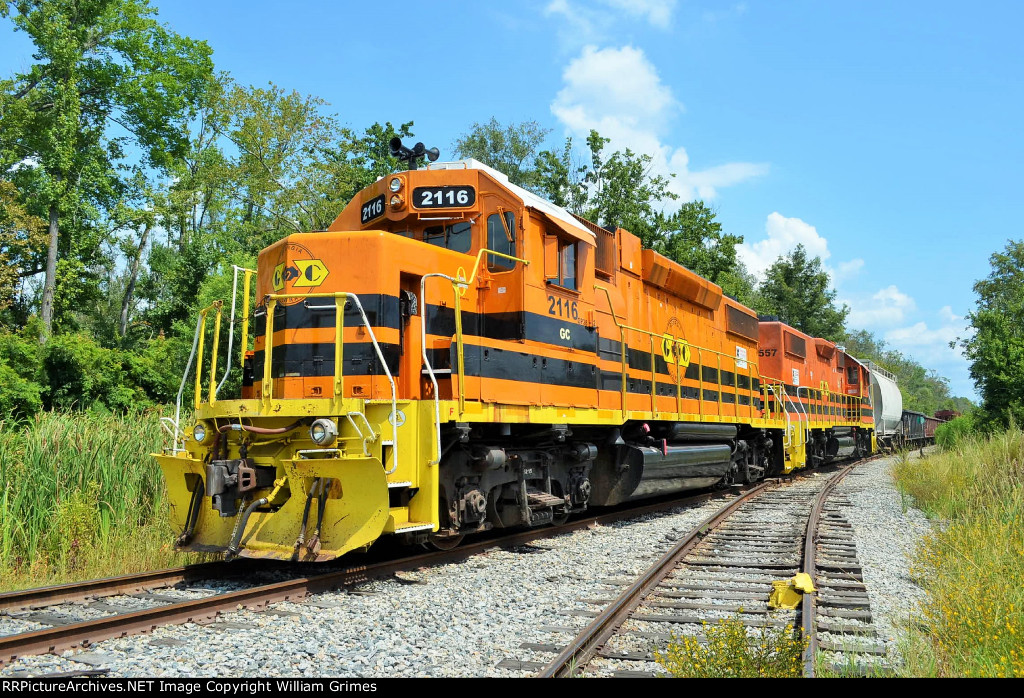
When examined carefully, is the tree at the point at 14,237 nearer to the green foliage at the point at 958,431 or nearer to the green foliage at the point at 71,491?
the green foliage at the point at 71,491

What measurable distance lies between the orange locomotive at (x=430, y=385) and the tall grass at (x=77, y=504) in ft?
3.57

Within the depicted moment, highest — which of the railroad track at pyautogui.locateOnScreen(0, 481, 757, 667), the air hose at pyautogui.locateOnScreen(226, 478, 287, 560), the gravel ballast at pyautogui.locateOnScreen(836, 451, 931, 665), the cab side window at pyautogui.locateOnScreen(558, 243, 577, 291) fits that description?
the cab side window at pyautogui.locateOnScreen(558, 243, 577, 291)

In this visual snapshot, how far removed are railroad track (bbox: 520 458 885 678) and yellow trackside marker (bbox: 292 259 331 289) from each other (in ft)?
11.3

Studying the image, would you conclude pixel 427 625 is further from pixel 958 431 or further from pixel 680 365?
pixel 958 431

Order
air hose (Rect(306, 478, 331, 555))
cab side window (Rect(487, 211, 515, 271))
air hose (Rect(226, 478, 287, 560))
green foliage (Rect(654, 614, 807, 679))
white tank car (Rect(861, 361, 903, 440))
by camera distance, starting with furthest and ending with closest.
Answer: white tank car (Rect(861, 361, 903, 440)) → cab side window (Rect(487, 211, 515, 271)) → air hose (Rect(226, 478, 287, 560)) → air hose (Rect(306, 478, 331, 555)) → green foliage (Rect(654, 614, 807, 679))

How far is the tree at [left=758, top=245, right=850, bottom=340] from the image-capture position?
42156 mm

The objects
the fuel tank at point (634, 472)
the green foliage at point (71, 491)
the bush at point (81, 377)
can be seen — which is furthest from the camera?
the bush at point (81, 377)

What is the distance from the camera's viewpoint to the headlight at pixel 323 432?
527 cm

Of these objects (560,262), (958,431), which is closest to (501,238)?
(560,262)

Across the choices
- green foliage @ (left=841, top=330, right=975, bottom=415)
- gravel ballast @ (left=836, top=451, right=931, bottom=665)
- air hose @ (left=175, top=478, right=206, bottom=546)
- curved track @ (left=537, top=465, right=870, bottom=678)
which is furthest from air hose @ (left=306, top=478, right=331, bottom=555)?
green foliage @ (left=841, top=330, right=975, bottom=415)

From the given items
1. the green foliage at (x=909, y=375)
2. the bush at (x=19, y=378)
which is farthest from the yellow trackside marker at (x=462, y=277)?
the green foliage at (x=909, y=375)

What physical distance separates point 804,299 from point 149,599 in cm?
4306

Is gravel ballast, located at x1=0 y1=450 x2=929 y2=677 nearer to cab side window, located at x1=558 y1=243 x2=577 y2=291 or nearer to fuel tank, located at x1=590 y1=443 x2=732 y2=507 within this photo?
fuel tank, located at x1=590 y1=443 x2=732 y2=507

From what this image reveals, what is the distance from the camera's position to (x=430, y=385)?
6.30m
